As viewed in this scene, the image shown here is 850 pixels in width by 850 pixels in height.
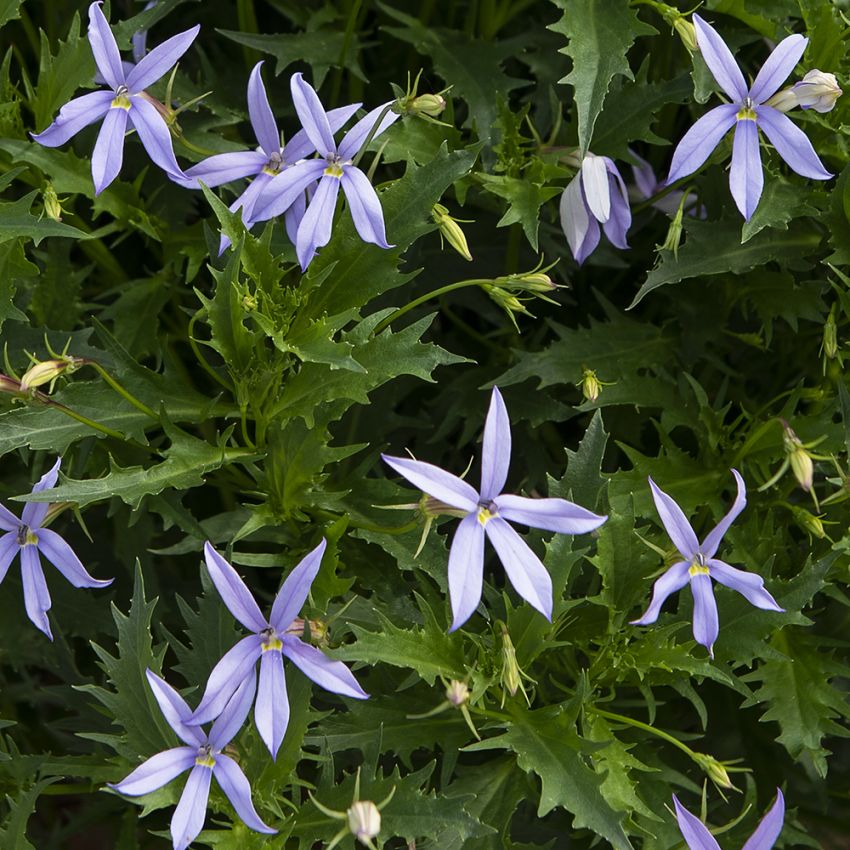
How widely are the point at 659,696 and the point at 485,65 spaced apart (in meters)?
0.81

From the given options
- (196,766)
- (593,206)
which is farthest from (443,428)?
(196,766)

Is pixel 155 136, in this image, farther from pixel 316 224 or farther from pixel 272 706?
pixel 272 706

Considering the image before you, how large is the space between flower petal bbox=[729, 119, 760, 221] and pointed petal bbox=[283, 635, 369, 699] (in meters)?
0.58

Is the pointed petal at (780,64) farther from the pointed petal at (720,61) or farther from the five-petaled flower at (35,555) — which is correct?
the five-petaled flower at (35,555)

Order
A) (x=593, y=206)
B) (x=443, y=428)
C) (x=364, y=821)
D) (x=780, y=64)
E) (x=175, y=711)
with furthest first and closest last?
(x=443, y=428), (x=593, y=206), (x=780, y=64), (x=175, y=711), (x=364, y=821)

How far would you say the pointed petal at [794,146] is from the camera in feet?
3.58

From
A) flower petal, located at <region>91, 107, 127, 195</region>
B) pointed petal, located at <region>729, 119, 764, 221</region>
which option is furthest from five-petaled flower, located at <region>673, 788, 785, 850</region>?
flower petal, located at <region>91, 107, 127, 195</region>

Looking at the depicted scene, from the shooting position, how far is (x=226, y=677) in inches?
38.0

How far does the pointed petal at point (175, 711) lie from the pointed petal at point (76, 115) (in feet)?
1.76

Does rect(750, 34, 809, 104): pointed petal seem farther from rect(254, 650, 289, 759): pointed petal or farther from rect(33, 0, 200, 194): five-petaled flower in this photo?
rect(254, 650, 289, 759): pointed petal

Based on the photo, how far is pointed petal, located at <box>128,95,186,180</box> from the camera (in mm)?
1078

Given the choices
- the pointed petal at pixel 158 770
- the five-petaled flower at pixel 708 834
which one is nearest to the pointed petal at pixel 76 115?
the pointed petal at pixel 158 770

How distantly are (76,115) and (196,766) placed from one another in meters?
0.63

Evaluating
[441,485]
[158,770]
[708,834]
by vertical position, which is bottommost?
[708,834]
